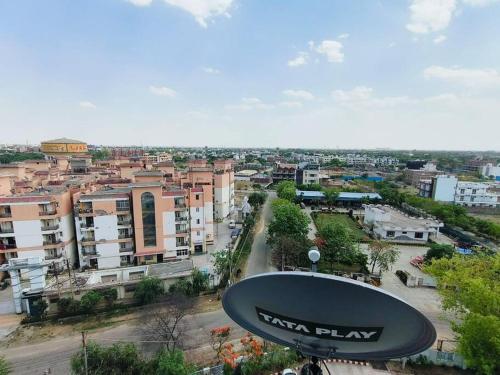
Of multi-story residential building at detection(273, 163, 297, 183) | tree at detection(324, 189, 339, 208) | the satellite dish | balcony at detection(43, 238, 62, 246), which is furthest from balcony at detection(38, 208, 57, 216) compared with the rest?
multi-story residential building at detection(273, 163, 297, 183)

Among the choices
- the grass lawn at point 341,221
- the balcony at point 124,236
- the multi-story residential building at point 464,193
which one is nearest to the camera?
the balcony at point 124,236

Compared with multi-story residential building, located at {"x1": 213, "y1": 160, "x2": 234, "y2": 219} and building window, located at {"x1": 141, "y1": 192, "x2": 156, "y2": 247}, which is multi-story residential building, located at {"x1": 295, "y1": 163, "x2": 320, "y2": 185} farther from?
building window, located at {"x1": 141, "y1": 192, "x2": 156, "y2": 247}

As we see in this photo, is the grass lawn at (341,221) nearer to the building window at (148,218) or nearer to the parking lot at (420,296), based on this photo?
the parking lot at (420,296)

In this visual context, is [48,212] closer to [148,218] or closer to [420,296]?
[148,218]

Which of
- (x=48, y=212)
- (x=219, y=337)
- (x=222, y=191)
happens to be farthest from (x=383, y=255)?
(x=48, y=212)

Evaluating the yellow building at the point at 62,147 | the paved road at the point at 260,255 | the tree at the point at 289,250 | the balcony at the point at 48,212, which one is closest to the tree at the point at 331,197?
the paved road at the point at 260,255
